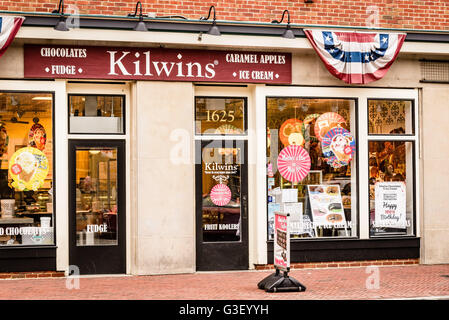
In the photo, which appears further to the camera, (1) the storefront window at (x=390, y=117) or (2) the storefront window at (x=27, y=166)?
(1) the storefront window at (x=390, y=117)

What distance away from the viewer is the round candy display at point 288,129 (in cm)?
1251

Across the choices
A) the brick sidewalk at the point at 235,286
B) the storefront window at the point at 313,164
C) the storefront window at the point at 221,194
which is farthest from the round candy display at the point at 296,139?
the brick sidewalk at the point at 235,286

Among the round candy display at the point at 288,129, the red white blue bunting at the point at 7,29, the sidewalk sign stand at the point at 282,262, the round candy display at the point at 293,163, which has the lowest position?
the sidewalk sign stand at the point at 282,262

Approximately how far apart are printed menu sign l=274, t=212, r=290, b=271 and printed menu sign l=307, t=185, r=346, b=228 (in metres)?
2.60

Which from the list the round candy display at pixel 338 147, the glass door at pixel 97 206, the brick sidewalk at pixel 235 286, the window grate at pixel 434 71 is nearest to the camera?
the brick sidewalk at pixel 235 286

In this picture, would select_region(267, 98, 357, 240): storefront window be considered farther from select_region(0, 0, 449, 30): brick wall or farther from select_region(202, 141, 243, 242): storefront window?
→ select_region(0, 0, 449, 30): brick wall

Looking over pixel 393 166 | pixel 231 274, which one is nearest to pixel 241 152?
pixel 231 274

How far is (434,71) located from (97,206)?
707 centimetres

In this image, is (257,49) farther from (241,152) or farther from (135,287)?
(135,287)

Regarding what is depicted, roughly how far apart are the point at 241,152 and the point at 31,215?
400cm

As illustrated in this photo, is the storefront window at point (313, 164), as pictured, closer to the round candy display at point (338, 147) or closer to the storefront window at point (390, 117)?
the round candy display at point (338, 147)

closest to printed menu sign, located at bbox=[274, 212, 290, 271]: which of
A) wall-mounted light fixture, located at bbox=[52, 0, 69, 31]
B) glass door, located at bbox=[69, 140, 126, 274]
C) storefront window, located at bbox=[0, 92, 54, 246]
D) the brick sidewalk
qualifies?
the brick sidewalk

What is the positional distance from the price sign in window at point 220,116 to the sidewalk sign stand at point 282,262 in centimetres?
272

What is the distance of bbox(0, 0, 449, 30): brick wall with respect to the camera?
11.6 metres
